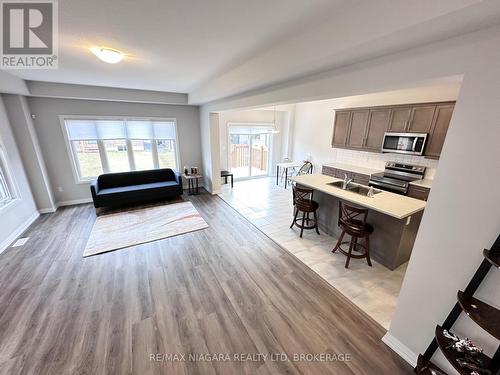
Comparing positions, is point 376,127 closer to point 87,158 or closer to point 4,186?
point 87,158

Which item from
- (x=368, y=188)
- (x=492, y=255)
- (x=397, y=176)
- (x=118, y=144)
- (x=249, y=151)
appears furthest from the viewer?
(x=249, y=151)

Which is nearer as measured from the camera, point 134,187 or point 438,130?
point 438,130

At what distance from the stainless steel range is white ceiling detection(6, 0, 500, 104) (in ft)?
10.6

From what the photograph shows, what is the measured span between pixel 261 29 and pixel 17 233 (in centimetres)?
530

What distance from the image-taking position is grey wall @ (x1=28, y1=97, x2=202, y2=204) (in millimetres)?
4402

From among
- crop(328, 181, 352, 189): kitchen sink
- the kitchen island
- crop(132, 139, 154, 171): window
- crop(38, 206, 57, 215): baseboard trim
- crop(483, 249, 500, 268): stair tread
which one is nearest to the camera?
crop(483, 249, 500, 268): stair tread

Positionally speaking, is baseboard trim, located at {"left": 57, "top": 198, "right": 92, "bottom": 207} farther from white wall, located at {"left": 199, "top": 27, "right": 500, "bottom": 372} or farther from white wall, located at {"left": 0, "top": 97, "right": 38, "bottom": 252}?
white wall, located at {"left": 199, "top": 27, "right": 500, "bottom": 372}

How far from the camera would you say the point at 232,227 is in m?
4.03

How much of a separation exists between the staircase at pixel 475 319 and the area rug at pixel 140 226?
349 centimetres

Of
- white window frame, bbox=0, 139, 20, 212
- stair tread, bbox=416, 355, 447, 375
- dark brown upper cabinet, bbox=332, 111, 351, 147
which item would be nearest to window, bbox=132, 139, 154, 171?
white window frame, bbox=0, 139, 20, 212

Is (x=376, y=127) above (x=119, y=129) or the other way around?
above

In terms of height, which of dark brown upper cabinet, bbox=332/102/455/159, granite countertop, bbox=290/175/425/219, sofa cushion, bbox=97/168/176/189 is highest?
dark brown upper cabinet, bbox=332/102/455/159

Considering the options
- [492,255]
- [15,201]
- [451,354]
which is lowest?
[451,354]

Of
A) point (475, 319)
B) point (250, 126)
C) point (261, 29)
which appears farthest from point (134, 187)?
point (475, 319)
